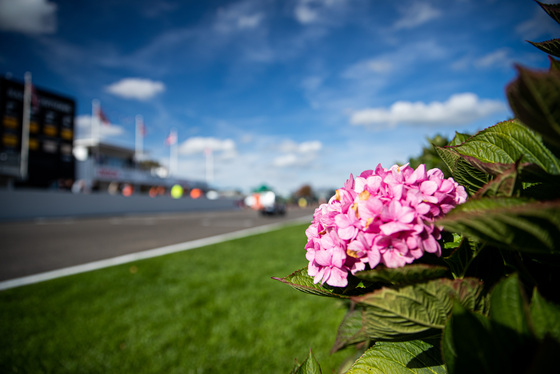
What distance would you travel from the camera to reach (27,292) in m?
4.76

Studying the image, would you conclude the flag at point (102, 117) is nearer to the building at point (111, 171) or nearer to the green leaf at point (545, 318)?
the building at point (111, 171)

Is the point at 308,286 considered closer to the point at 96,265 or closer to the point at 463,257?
the point at 463,257

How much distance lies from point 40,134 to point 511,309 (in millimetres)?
37906

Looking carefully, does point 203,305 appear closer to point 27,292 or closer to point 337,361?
point 337,361

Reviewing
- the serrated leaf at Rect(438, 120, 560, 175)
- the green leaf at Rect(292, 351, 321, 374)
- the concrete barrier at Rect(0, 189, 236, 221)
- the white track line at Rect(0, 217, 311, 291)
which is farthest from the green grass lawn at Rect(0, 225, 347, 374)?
the concrete barrier at Rect(0, 189, 236, 221)

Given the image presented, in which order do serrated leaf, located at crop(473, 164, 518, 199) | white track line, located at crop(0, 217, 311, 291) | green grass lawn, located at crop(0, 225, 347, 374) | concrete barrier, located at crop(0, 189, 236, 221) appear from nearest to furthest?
serrated leaf, located at crop(473, 164, 518, 199)
green grass lawn, located at crop(0, 225, 347, 374)
white track line, located at crop(0, 217, 311, 291)
concrete barrier, located at crop(0, 189, 236, 221)

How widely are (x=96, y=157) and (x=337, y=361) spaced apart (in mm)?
45159

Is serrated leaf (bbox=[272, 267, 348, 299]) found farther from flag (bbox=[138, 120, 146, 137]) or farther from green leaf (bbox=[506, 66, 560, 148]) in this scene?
flag (bbox=[138, 120, 146, 137])

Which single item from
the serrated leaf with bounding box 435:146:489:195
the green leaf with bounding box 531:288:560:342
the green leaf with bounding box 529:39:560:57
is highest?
the green leaf with bounding box 529:39:560:57

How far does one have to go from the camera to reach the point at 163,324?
385 cm

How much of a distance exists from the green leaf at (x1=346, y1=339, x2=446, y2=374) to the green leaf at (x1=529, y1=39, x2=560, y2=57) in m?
0.67

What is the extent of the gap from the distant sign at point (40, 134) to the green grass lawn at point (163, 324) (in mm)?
28504

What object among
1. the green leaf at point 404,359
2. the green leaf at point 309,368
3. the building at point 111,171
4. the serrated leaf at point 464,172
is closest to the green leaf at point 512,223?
the serrated leaf at point 464,172

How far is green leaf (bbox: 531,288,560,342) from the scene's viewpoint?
1.48ft
